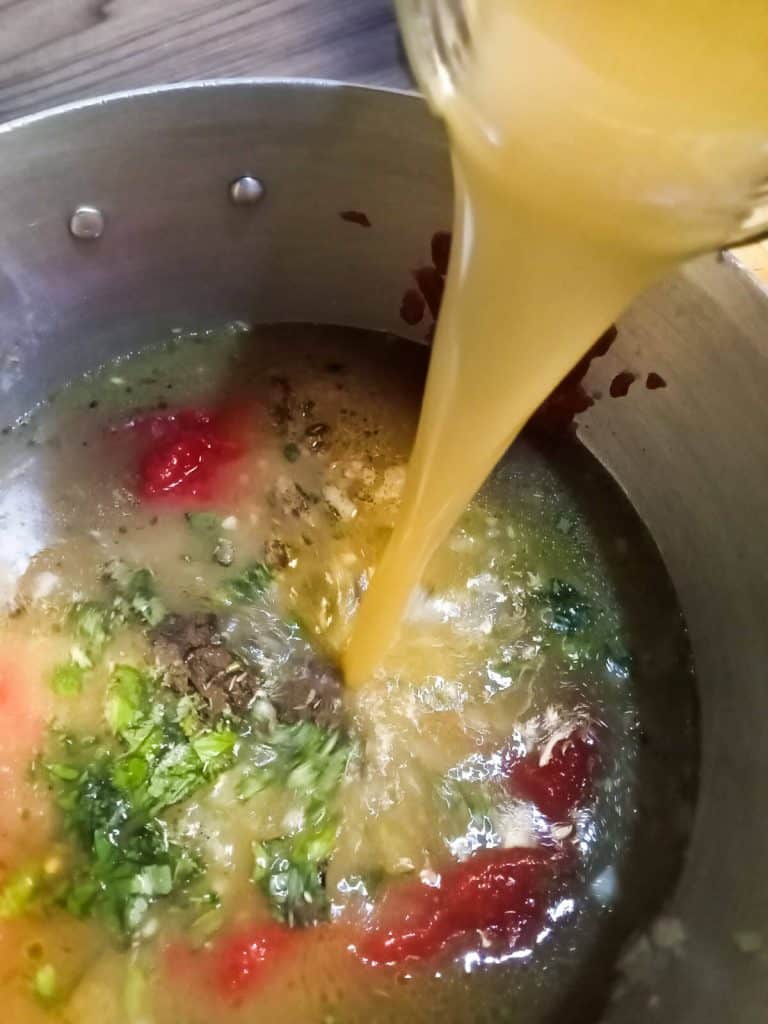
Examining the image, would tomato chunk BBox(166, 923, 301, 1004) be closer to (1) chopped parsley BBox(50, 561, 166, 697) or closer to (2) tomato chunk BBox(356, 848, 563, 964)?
(2) tomato chunk BBox(356, 848, 563, 964)

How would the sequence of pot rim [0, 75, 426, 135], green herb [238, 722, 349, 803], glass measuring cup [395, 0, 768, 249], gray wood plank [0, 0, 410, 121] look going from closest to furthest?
glass measuring cup [395, 0, 768, 249]
pot rim [0, 75, 426, 135]
green herb [238, 722, 349, 803]
gray wood plank [0, 0, 410, 121]

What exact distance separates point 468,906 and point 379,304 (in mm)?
673

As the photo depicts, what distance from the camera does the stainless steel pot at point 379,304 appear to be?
3.14 ft

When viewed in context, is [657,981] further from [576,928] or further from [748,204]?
[748,204]

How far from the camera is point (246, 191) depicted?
3.45 ft

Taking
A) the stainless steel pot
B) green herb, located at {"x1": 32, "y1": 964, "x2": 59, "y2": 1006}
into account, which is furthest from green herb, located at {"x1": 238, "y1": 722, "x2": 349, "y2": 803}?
the stainless steel pot

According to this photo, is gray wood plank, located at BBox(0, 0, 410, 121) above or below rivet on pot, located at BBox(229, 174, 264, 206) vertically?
above

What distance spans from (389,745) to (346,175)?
0.59 metres

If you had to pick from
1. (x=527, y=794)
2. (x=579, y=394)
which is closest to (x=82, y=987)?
(x=527, y=794)

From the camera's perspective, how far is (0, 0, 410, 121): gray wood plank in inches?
44.0

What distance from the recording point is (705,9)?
0.67 m

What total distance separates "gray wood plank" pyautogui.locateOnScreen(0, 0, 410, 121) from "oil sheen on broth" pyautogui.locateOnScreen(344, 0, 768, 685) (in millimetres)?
397

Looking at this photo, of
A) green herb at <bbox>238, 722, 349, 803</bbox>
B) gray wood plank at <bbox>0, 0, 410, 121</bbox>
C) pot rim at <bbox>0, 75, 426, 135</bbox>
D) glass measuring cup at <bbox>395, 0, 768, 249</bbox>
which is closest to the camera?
glass measuring cup at <bbox>395, 0, 768, 249</bbox>

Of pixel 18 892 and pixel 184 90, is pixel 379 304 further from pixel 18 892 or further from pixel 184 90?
pixel 18 892
